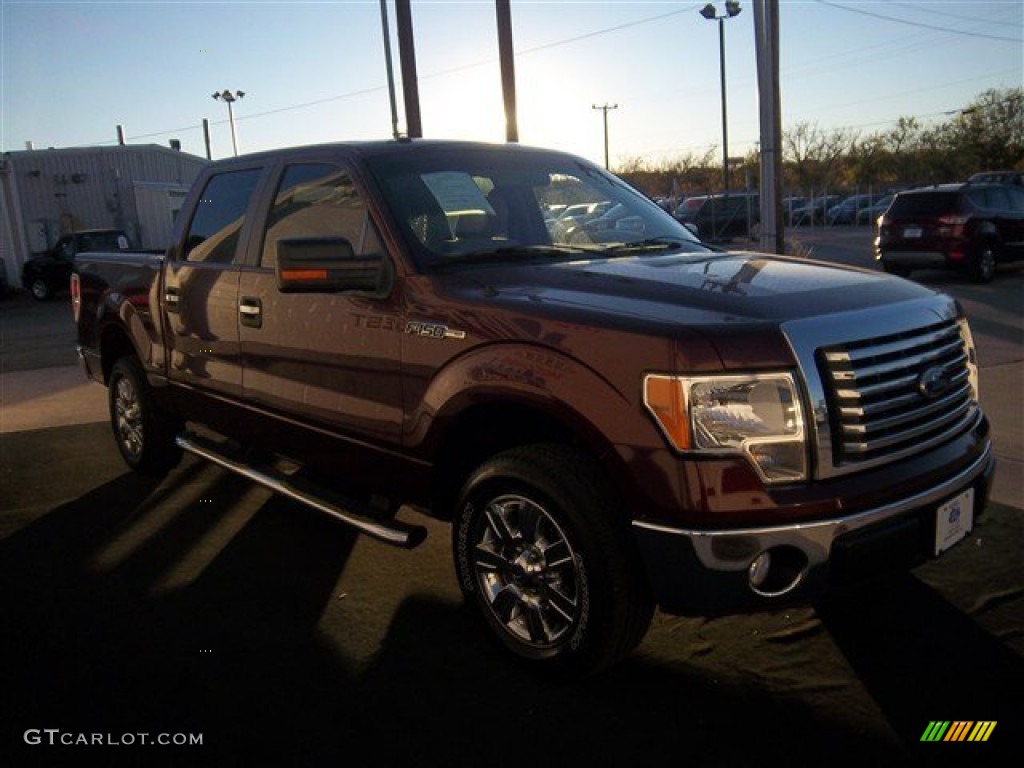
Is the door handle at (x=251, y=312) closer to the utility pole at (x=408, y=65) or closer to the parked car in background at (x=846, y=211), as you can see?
the utility pole at (x=408, y=65)

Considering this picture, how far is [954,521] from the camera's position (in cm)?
A: 285

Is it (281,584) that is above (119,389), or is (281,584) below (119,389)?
below

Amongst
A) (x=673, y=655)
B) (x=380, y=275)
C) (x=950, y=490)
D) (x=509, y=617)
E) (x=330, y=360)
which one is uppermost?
(x=380, y=275)

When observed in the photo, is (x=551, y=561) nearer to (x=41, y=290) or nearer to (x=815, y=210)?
(x=41, y=290)

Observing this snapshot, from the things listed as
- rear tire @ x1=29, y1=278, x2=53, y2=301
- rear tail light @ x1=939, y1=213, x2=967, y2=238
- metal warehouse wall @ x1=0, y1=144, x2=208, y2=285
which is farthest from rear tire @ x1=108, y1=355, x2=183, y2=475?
metal warehouse wall @ x1=0, y1=144, x2=208, y2=285

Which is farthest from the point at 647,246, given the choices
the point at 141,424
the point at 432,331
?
the point at 141,424

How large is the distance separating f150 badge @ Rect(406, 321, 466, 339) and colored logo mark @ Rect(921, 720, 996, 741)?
1.93m

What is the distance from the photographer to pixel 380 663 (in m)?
3.18

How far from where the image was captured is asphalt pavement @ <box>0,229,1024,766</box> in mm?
2658

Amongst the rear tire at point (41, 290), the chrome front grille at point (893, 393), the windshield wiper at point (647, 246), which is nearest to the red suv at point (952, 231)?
the windshield wiper at point (647, 246)

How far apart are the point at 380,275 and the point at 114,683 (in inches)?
68.7

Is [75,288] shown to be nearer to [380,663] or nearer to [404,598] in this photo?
[404,598]

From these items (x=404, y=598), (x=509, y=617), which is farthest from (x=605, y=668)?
(x=404, y=598)

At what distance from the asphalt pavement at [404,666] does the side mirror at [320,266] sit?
4.48 ft
